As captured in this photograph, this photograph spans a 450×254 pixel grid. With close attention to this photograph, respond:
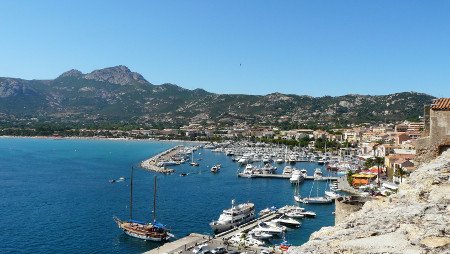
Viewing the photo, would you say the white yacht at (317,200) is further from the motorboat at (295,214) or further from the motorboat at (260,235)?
the motorboat at (260,235)

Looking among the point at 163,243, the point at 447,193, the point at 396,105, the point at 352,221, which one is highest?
the point at 396,105

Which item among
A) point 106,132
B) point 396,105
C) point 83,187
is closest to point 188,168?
point 83,187

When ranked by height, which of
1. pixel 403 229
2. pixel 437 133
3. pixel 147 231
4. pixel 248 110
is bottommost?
pixel 147 231

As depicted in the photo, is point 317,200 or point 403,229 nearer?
point 403,229

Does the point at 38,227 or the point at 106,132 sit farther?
the point at 106,132

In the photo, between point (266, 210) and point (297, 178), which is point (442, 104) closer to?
point (266, 210)

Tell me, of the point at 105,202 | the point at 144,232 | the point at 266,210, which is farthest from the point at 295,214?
the point at 105,202

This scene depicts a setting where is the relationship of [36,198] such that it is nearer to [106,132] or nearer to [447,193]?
[447,193]

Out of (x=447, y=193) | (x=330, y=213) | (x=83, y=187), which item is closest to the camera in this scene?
(x=447, y=193)
